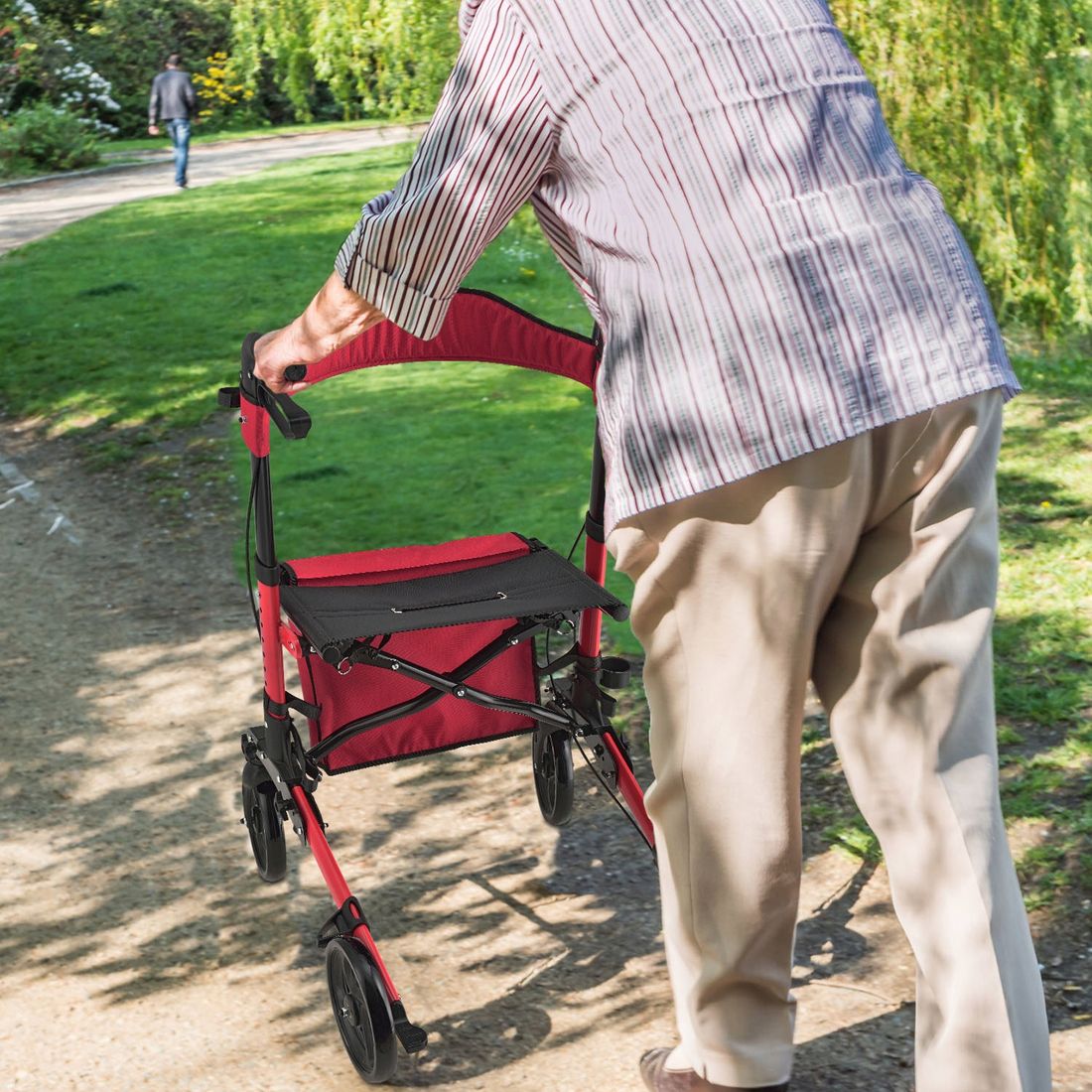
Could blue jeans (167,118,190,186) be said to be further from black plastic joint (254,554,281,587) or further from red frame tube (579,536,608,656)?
black plastic joint (254,554,281,587)

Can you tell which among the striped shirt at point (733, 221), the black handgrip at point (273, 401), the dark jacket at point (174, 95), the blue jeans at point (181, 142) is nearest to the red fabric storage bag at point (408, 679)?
the black handgrip at point (273, 401)

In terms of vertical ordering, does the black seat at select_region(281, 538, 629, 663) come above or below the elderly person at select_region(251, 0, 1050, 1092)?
below

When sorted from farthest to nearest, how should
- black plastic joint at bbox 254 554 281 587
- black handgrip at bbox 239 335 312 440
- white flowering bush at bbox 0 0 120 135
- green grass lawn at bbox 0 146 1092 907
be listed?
1. white flowering bush at bbox 0 0 120 135
2. green grass lawn at bbox 0 146 1092 907
3. black plastic joint at bbox 254 554 281 587
4. black handgrip at bbox 239 335 312 440

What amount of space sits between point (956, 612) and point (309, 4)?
5792mm

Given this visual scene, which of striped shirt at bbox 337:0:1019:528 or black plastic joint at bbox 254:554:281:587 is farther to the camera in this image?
black plastic joint at bbox 254:554:281:587

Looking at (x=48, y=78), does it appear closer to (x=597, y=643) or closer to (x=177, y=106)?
(x=177, y=106)

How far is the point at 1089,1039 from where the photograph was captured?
112 inches

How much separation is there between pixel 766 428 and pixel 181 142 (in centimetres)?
1629

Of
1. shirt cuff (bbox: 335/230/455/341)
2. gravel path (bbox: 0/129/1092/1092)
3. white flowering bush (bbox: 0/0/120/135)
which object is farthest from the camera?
white flowering bush (bbox: 0/0/120/135)

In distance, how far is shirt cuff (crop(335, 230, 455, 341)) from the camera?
2246mm

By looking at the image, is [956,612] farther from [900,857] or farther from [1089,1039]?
[1089,1039]

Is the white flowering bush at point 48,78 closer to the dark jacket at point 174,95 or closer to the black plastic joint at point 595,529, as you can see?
the dark jacket at point 174,95

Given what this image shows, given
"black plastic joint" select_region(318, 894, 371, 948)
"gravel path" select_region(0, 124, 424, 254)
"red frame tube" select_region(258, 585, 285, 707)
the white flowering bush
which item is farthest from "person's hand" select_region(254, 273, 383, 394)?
the white flowering bush

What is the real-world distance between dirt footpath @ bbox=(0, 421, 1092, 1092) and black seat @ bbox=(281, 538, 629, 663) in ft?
2.49
